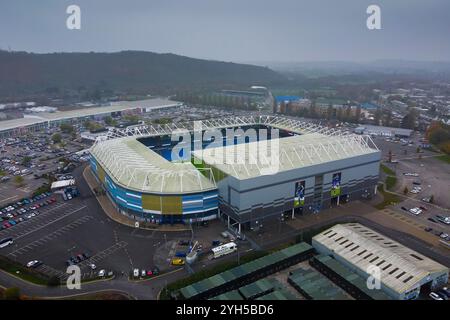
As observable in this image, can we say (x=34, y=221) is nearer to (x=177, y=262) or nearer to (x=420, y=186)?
(x=177, y=262)

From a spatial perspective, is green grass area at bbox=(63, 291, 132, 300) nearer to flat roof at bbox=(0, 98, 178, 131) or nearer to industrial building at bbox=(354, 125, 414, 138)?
flat roof at bbox=(0, 98, 178, 131)

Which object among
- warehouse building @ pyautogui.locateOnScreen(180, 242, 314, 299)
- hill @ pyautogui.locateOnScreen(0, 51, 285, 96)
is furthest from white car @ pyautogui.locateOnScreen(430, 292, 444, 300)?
hill @ pyautogui.locateOnScreen(0, 51, 285, 96)

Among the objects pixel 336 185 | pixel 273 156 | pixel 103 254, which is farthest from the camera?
pixel 336 185

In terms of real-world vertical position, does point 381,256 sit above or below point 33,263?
above

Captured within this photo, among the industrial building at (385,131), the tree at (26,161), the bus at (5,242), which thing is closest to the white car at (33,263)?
the bus at (5,242)

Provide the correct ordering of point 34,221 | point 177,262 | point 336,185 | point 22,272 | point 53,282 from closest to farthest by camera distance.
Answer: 1. point 53,282
2. point 22,272
3. point 177,262
4. point 34,221
5. point 336,185

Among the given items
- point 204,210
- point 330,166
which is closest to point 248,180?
point 204,210

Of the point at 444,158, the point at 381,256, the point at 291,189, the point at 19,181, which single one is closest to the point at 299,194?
the point at 291,189
